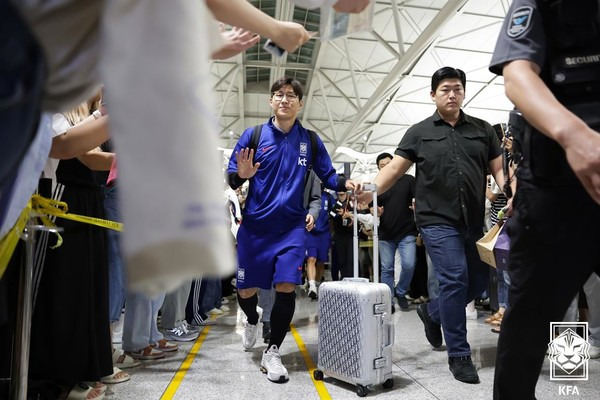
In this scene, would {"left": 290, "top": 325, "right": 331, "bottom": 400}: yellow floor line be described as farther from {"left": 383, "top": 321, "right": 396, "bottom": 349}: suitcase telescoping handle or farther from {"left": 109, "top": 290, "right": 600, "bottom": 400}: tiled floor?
{"left": 383, "top": 321, "right": 396, "bottom": 349}: suitcase telescoping handle

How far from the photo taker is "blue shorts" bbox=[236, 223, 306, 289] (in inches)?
120

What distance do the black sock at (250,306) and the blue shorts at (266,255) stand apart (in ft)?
0.58

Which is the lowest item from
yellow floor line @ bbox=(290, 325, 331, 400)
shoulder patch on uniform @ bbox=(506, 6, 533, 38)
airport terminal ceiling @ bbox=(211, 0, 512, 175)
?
yellow floor line @ bbox=(290, 325, 331, 400)

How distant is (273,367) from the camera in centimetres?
275

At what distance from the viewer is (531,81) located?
1288mm

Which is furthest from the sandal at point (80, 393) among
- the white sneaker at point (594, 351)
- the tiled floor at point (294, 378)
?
the white sneaker at point (594, 351)

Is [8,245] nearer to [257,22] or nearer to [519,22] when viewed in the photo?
[257,22]

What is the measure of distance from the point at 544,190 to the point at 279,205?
195 centimetres

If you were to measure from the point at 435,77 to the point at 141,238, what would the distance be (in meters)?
3.13

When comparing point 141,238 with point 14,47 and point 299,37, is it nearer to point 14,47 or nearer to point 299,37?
point 14,47

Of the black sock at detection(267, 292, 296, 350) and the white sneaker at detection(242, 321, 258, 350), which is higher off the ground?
the black sock at detection(267, 292, 296, 350)

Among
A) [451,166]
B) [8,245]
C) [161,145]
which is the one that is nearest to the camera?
[161,145]

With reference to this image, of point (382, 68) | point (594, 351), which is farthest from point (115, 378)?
point (382, 68)

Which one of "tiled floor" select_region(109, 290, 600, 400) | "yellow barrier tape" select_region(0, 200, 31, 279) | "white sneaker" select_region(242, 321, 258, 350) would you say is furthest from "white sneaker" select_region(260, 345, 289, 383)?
"yellow barrier tape" select_region(0, 200, 31, 279)
